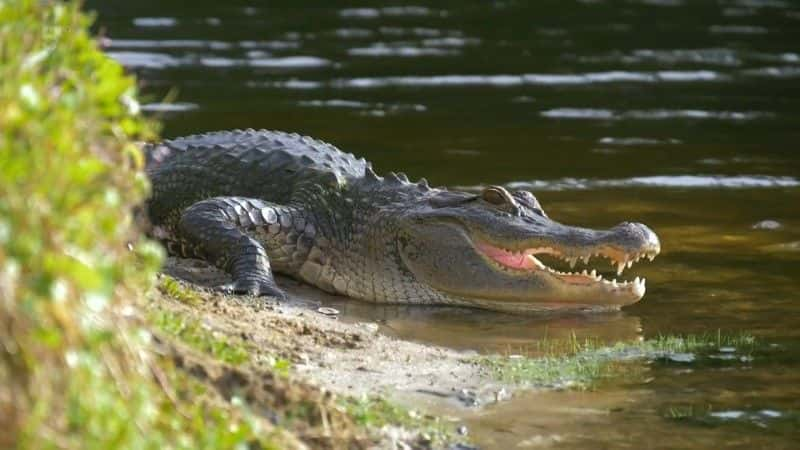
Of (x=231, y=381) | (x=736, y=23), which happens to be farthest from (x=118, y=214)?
(x=736, y=23)

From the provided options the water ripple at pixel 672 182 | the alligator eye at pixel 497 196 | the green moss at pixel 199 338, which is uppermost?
the green moss at pixel 199 338

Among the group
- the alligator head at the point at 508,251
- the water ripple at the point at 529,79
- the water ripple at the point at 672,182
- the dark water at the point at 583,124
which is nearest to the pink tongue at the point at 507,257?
the alligator head at the point at 508,251

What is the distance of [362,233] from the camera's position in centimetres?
911

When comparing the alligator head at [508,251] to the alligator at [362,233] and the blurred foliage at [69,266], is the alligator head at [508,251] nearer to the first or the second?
the alligator at [362,233]

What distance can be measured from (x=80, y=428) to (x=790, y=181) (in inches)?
366

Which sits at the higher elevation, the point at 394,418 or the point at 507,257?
the point at 394,418

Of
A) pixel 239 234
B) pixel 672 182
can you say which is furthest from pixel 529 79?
pixel 239 234

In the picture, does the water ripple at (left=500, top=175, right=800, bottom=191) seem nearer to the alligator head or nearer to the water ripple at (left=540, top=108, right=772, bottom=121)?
the water ripple at (left=540, top=108, right=772, bottom=121)

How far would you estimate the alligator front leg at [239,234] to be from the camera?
8398 millimetres

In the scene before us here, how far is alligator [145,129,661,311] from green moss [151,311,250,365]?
2.67 metres

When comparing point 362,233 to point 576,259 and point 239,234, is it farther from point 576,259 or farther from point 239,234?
point 576,259

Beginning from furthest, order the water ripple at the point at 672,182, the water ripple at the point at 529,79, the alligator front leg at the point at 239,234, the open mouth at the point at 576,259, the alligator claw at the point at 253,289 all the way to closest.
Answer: the water ripple at the point at 529,79 → the water ripple at the point at 672,182 → the open mouth at the point at 576,259 → the alligator front leg at the point at 239,234 → the alligator claw at the point at 253,289

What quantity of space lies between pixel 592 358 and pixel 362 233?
7.10ft

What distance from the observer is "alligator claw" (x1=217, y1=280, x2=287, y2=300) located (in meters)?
8.19
